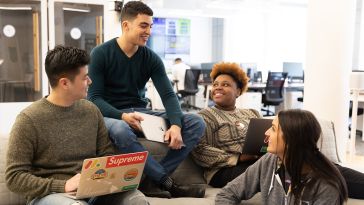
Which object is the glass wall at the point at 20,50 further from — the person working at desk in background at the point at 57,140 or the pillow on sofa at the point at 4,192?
the person working at desk in background at the point at 57,140

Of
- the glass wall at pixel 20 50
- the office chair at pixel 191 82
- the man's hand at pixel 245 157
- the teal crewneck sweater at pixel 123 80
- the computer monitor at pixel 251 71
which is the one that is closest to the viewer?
the teal crewneck sweater at pixel 123 80

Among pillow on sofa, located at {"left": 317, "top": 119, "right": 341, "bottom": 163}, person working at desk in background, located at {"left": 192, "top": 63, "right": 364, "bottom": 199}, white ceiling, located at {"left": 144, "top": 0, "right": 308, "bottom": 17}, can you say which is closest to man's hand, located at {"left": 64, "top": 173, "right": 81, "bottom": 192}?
person working at desk in background, located at {"left": 192, "top": 63, "right": 364, "bottom": 199}

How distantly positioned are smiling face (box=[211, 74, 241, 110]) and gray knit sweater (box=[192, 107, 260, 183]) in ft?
0.19

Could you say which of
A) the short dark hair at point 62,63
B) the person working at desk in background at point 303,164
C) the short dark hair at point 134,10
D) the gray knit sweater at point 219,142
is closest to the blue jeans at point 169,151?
the gray knit sweater at point 219,142

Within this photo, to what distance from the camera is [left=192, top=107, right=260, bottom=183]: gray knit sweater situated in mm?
2363

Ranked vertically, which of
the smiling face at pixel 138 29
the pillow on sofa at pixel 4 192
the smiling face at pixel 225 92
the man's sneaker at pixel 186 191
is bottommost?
the man's sneaker at pixel 186 191

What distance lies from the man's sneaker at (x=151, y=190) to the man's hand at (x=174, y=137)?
24 cm

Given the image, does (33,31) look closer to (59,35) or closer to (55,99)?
(59,35)

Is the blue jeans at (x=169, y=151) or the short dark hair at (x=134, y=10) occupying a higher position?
the short dark hair at (x=134, y=10)

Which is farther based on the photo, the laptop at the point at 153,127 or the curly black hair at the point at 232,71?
the curly black hair at the point at 232,71

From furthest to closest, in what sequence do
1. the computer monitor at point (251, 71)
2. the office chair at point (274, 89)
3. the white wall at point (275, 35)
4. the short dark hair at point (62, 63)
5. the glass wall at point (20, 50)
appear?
the white wall at point (275, 35) → the computer monitor at point (251, 71) → the office chair at point (274, 89) → the glass wall at point (20, 50) → the short dark hair at point (62, 63)

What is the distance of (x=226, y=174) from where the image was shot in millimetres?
2316

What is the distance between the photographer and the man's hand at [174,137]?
86.3 inches

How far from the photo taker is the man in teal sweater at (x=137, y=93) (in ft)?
7.06
